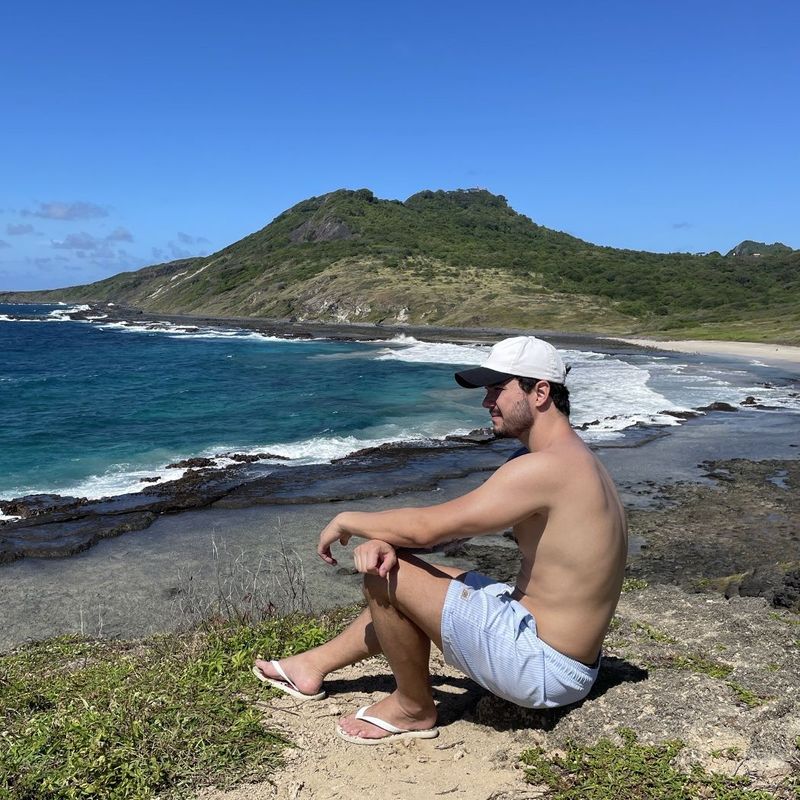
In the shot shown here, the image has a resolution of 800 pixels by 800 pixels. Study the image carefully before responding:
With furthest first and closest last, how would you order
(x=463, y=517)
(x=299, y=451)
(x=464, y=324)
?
(x=464, y=324), (x=299, y=451), (x=463, y=517)

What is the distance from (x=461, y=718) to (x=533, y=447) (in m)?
1.61

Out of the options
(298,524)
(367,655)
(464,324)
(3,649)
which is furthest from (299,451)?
(464,324)

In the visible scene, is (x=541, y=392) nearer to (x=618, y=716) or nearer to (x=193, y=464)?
(x=618, y=716)

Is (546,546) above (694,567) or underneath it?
above

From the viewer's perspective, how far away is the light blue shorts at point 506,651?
3.44 meters

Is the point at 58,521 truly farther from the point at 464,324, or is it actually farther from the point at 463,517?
the point at 464,324

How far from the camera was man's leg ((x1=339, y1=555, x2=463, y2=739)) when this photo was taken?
358 cm

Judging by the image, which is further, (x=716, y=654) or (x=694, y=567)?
(x=694, y=567)

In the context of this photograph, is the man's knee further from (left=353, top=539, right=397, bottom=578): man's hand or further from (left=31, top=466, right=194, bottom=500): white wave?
(left=31, top=466, right=194, bottom=500): white wave

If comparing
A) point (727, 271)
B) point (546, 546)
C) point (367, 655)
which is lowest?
point (367, 655)

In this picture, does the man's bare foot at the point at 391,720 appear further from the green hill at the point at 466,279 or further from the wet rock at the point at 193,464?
the green hill at the point at 466,279

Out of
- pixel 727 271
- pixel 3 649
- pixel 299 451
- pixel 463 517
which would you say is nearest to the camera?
pixel 463 517

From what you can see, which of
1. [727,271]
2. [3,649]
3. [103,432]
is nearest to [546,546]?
[3,649]

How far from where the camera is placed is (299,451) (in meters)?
19.9
